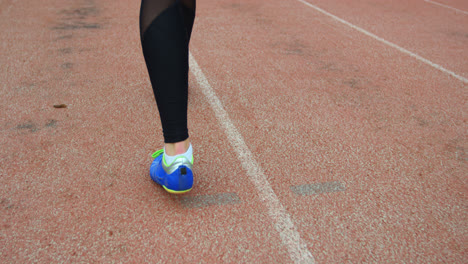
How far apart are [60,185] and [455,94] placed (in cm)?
392

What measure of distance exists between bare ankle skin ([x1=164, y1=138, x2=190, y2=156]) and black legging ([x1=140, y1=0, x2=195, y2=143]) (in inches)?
1.2

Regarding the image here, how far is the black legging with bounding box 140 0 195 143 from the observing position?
1755 mm

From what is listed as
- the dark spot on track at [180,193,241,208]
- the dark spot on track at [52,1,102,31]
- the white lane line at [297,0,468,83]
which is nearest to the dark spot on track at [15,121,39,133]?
the dark spot on track at [180,193,241,208]

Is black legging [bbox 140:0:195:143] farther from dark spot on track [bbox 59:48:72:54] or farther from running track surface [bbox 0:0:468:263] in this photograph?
dark spot on track [bbox 59:48:72:54]

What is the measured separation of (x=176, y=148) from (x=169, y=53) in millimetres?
514

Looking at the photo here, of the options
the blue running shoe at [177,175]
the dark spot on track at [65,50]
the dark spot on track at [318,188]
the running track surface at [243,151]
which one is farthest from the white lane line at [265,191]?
the dark spot on track at [65,50]

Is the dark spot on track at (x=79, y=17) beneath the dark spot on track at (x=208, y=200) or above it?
beneath

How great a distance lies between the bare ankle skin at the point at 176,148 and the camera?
2012 mm

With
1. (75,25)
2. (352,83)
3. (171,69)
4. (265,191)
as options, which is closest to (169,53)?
(171,69)

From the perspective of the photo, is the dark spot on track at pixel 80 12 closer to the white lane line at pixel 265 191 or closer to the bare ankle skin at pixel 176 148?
the white lane line at pixel 265 191

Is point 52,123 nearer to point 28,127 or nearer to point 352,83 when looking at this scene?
point 28,127

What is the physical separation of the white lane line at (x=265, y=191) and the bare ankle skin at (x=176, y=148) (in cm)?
63

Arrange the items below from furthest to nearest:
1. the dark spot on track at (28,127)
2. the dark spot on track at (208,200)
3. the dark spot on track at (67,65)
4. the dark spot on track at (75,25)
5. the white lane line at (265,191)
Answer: the dark spot on track at (75,25), the dark spot on track at (67,65), the dark spot on track at (28,127), the dark spot on track at (208,200), the white lane line at (265,191)

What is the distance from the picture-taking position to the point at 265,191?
7.87 feet
